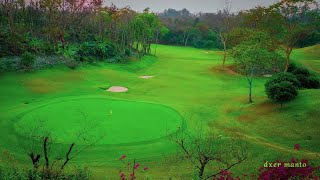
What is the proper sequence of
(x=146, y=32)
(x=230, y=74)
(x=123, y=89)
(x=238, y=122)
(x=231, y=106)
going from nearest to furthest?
(x=238, y=122)
(x=231, y=106)
(x=123, y=89)
(x=230, y=74)
(x=146, y=32)

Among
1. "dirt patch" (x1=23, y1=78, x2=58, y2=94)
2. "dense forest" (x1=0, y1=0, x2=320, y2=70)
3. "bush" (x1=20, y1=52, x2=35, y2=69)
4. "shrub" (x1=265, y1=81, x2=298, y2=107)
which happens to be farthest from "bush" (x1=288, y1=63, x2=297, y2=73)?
"bush" (x1=20, y1=52, x2=35, y2=69)

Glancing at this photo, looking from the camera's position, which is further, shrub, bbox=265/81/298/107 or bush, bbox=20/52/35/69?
bush, bbox=20/52/35/69

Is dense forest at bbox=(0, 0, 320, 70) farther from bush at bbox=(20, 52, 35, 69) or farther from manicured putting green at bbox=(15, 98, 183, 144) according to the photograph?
manicured putting green at bbox=(15, 98, 183, 144)

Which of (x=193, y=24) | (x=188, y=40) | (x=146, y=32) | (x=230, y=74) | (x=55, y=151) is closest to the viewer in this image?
(x=55, y=151)

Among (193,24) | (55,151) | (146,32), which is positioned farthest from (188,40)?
(55,151)

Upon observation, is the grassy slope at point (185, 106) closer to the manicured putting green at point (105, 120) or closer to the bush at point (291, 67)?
the manicured putting green at point (105, 120)

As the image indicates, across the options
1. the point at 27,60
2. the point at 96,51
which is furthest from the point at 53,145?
the point at 96,51

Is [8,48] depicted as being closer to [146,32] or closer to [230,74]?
[146,32]
